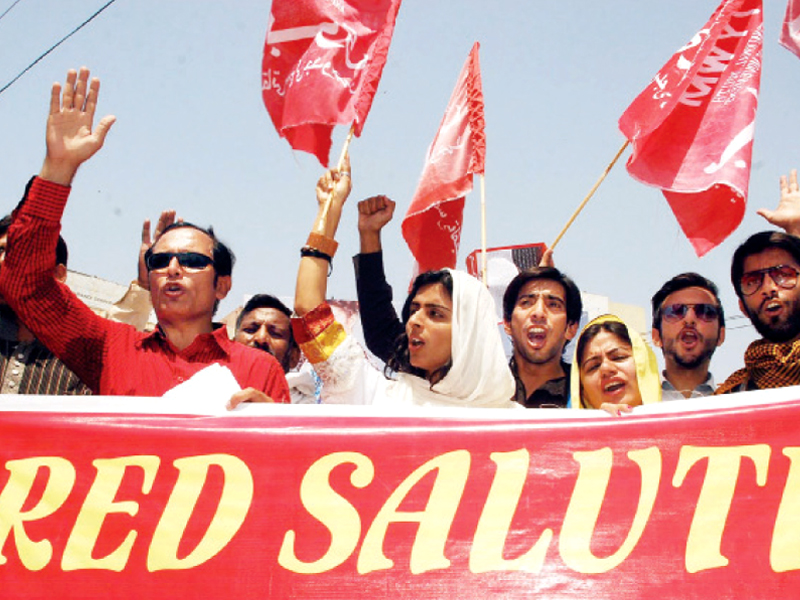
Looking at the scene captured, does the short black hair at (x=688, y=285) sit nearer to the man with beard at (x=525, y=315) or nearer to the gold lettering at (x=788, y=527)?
the man with beard at (x=525, y=315)

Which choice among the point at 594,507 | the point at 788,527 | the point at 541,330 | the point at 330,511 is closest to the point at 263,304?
the point at 541,330

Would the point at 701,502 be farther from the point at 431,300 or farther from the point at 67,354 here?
the point at 67,354

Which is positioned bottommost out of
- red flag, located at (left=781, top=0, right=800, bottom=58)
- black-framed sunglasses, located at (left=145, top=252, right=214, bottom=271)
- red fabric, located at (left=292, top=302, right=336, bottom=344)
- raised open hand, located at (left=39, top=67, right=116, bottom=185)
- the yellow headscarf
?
the yellow headscarf

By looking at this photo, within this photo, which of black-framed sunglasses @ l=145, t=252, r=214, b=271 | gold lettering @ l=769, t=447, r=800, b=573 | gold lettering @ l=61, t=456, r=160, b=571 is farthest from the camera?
black-framed sunglasses @ l=145, t=252, r=214, b=271

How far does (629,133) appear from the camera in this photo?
15.8 feet

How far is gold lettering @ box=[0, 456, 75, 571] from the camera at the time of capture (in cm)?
262

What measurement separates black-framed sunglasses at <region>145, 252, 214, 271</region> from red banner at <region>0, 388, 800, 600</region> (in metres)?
0.67

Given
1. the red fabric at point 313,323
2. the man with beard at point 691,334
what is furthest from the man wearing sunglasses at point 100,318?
the man with beard at point 691,334

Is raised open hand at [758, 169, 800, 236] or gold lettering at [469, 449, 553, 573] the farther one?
raised open hand at [758, 169, 800, 236]

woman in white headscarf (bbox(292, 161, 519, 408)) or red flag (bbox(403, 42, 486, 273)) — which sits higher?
red flag (bbox(403, 42, 486, 273))

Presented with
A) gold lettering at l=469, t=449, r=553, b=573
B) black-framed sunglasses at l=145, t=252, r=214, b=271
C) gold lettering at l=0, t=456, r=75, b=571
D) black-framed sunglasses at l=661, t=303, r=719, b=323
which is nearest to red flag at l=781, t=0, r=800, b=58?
black-framed sunglasses at l=661, t=303, r=719, b=323

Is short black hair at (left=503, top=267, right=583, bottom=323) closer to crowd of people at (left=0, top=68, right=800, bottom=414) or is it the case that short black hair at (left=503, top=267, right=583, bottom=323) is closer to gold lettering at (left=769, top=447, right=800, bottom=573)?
crowd of people at (left=0, top=68, right=800, bottom=414)

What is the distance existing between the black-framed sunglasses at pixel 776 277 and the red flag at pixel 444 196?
6.19ft

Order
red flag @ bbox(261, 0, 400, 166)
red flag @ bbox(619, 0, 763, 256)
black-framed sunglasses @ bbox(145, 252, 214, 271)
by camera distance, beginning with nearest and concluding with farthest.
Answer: black-framed sunglasses @ bbox(145, 252, 214, 271), red flag @ bbox(261, 0, 400, 166), red flag @ bbox(619, 0, 763, 256)
